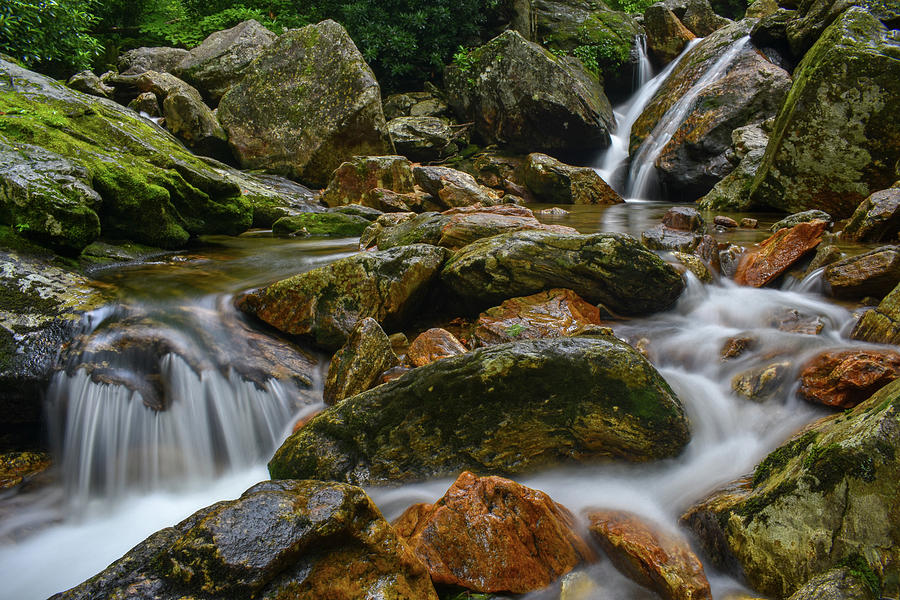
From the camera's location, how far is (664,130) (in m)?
13.2

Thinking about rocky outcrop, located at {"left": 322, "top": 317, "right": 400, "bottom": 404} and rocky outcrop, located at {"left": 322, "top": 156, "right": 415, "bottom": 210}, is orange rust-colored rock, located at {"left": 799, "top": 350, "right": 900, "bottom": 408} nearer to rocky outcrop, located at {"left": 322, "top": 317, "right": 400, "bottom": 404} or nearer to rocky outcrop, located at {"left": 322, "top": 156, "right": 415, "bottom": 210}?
rocky outcrop, located at {"left": 322, "top": 317, "right": 400, "bottom": 404}

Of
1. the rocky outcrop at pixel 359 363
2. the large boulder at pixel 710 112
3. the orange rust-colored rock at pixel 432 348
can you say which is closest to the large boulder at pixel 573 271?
the orange rust-colored rock at pixel 432 348

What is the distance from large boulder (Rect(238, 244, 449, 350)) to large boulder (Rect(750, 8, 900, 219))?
7.15m

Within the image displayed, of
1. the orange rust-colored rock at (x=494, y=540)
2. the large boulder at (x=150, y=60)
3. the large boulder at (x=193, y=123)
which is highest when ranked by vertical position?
the large boulder at (x=150, y=60)

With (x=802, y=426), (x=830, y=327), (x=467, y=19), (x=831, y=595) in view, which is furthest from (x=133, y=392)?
(x=467, y=19)

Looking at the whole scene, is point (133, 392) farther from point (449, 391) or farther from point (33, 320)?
point (449, 391)

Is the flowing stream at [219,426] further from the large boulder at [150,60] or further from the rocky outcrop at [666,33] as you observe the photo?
the rocky outcrop at [666,33]

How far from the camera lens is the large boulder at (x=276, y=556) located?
1.55 meters

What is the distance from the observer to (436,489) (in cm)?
291

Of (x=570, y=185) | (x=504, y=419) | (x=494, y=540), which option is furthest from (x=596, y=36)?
(x=494, y=540)

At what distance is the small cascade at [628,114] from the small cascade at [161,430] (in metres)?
12.8

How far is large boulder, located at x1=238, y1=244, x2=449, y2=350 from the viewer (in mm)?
4555

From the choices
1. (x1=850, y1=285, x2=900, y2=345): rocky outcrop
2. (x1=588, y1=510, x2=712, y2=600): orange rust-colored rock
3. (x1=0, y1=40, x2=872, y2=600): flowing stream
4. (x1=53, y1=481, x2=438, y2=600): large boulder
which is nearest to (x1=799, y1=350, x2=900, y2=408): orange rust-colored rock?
(x1=0, y1=40, x2=872, y2=600): flowing stream

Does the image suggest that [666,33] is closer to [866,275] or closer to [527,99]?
[527,99]
